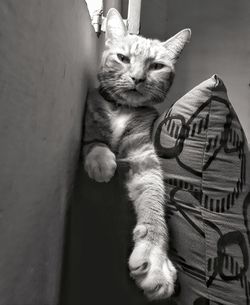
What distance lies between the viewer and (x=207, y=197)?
2.53ft

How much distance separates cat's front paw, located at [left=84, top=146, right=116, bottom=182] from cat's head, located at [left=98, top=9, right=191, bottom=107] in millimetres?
270

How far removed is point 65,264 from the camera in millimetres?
818

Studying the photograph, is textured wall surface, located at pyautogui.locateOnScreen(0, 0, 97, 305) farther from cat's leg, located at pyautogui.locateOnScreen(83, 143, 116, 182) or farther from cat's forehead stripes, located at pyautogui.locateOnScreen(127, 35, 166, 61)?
cat's forehead stripes, located at pyautogui.locateOnScreen(127, 35, 166, 61)

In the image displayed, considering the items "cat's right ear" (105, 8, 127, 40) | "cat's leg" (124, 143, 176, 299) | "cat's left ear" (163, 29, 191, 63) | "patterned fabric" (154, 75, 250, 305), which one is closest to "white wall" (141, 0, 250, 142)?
"cat's left ear" (163, 29, 191, 63)

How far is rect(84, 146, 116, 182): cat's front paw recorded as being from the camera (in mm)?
863

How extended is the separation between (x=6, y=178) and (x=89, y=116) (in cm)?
67

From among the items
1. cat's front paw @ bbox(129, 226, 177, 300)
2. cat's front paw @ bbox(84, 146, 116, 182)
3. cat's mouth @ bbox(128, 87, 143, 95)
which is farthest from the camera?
cat's mouth @ bbox(128, 87, 143, 95)

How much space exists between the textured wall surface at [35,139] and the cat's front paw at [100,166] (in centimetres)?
9

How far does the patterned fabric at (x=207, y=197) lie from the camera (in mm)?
721

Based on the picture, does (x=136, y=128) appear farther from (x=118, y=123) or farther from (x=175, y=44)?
(x=175, y=44)

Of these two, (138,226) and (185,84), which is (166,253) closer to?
(138,226)

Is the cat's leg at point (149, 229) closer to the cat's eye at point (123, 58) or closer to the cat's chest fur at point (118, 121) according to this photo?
the cat's chest fur at point (118, 121)

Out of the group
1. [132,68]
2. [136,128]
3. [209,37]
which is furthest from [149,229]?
[209,37]

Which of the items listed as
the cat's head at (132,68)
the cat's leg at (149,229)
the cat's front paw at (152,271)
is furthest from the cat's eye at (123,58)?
the cat's front paw at (152,271)
